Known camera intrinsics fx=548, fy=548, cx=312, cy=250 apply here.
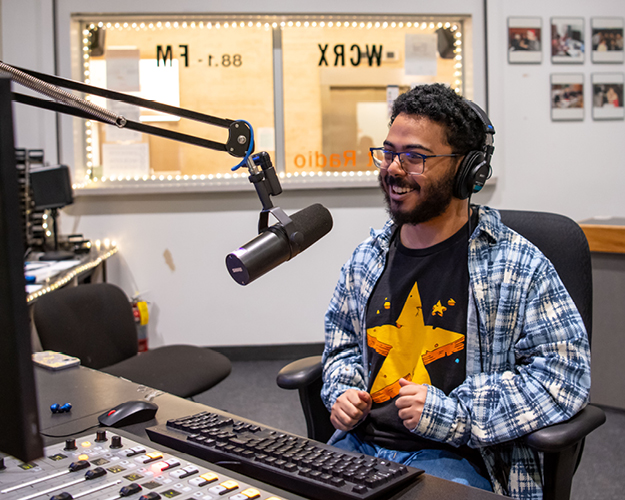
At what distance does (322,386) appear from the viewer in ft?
4.53

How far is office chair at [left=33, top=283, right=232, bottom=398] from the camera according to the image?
1.97 meters

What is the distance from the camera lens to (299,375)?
135 cm

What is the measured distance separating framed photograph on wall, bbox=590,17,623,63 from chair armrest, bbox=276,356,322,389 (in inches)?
132

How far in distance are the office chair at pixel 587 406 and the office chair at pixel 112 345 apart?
745 millimetres

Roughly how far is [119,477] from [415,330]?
75 centimetres

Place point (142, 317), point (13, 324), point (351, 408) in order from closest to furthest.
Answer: point (13, 324), point (351, 408), point (142, 317)

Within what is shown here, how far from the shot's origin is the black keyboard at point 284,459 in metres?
0.70

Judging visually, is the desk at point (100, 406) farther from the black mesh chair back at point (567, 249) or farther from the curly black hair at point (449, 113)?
the curly black hair at point (449, 113)

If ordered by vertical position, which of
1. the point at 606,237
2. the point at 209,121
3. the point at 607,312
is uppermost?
the point at 209,121

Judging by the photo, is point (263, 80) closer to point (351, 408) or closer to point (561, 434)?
point (351, 408)

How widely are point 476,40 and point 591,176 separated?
1.22 metres

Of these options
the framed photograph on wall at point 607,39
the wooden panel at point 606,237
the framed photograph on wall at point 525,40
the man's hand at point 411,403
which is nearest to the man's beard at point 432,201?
the man's hand at point 411,403

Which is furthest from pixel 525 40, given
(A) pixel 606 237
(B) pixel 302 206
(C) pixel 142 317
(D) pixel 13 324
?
(D) pixel 13 324

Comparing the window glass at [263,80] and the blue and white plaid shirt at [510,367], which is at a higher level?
the window glass at [263,80]
